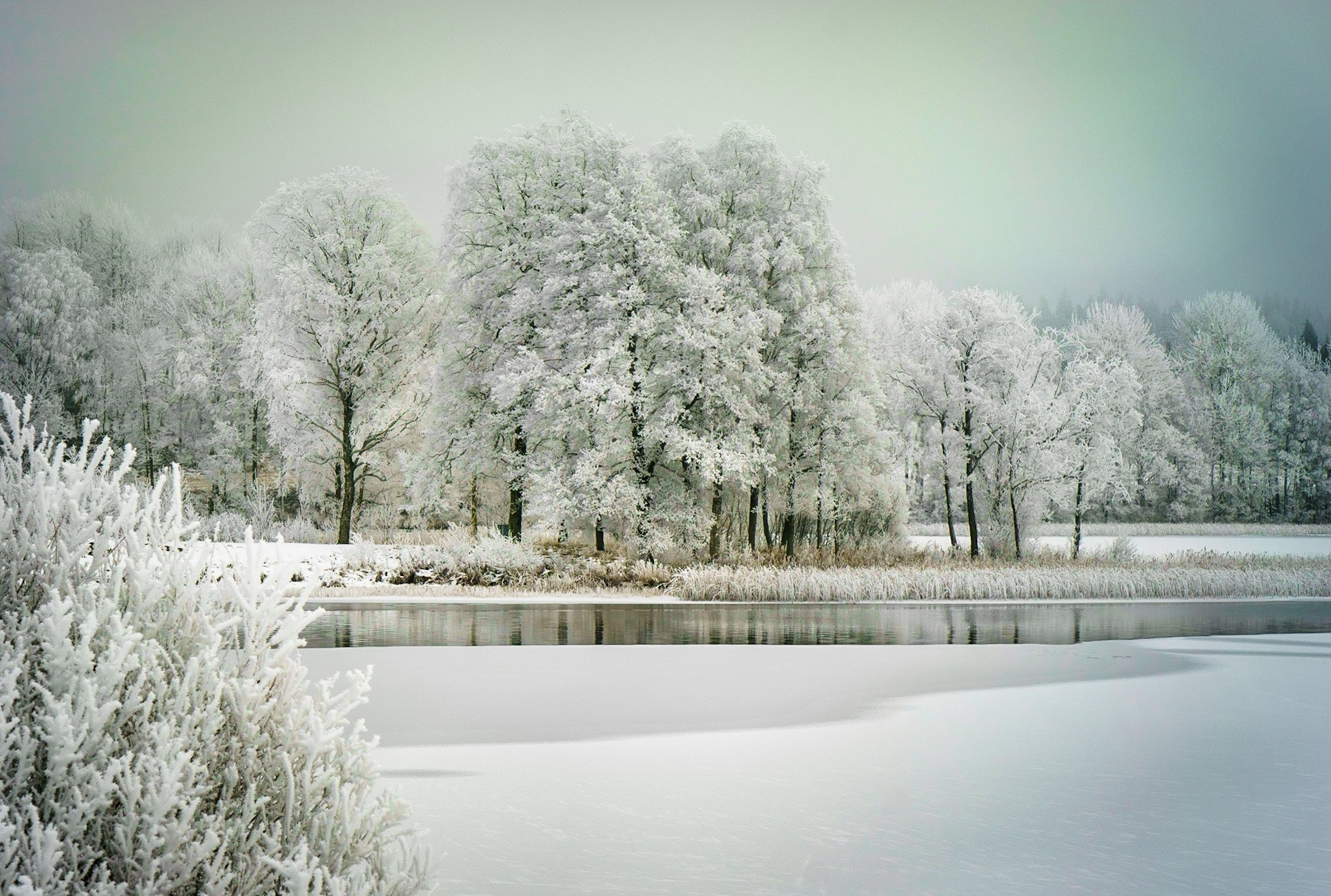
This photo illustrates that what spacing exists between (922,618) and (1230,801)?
1124 cm

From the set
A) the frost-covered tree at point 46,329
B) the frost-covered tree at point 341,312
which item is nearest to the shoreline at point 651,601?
the frost-covered tree at point 341,312

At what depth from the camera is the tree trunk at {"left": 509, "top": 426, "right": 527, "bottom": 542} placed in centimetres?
2544

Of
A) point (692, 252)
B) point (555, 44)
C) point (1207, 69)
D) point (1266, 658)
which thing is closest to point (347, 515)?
point (692, 252)

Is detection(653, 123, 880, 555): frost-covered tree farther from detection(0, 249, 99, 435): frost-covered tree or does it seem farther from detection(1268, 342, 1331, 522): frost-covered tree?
detection(1268, 342, 1331, 522): frost-covered tree

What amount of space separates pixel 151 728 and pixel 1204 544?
127ft

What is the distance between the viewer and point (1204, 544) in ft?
114

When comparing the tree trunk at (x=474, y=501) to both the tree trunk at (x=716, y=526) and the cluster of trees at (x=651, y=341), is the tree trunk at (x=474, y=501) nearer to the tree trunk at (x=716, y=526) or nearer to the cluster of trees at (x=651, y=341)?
the cluster of trees at (x=651, y=341)

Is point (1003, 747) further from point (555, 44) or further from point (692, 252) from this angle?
point (555, 44)

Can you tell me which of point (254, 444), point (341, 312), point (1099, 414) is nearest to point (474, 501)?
point (341, 312)

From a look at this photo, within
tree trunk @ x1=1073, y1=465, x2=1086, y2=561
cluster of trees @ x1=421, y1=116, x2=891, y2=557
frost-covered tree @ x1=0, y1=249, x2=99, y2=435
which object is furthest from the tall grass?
frost-covered tree @ x1=0, y1=249, x2=99, y2=435

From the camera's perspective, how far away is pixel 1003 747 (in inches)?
283

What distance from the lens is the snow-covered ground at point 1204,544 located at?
103ft

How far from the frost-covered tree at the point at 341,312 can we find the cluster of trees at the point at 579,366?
91mm

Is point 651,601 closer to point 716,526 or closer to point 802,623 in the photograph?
point 802,623
